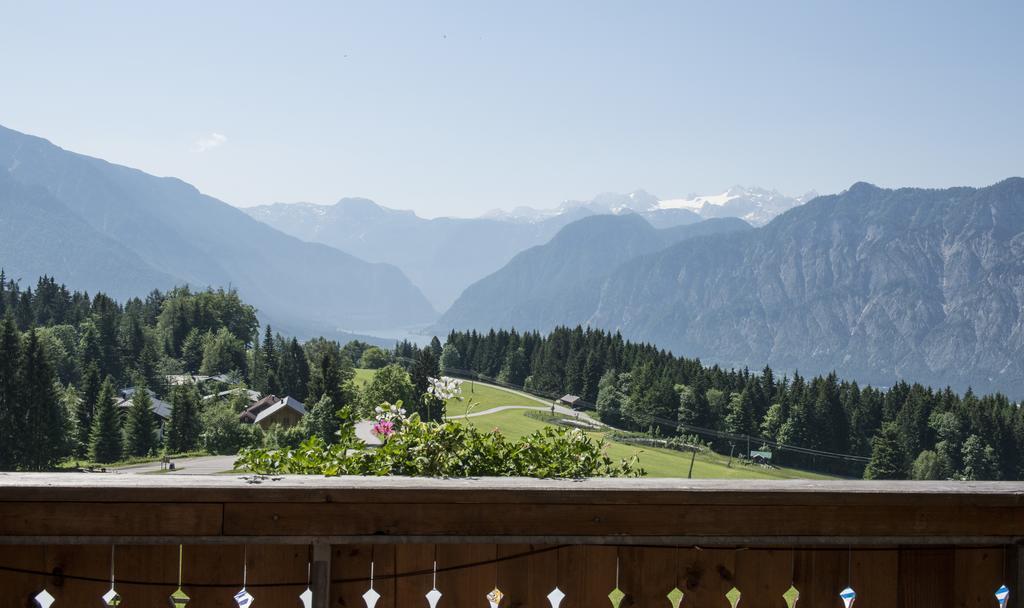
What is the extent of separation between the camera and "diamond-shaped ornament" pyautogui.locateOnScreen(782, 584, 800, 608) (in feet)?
7.49

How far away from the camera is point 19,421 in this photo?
269ft

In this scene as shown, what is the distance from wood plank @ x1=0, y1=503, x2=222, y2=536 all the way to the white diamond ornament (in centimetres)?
88

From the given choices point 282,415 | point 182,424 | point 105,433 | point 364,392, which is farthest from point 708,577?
point 282,415

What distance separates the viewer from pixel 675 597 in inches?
92.3

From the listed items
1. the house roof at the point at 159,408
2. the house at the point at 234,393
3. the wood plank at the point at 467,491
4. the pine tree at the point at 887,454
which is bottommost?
the pine tree at the point at 887,454

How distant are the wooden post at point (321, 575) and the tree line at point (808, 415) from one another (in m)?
107

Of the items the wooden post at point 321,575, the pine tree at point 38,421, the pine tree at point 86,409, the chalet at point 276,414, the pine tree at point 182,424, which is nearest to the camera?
the wooden post at point 321,575

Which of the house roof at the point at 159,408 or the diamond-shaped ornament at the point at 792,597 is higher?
the diamond-shaped ornament at the point at 792,597

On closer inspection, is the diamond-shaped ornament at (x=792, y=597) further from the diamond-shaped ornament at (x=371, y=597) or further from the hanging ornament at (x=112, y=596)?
the hanging ornament at (x=112, y=596)

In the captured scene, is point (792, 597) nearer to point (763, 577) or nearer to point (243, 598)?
point (763, 577)

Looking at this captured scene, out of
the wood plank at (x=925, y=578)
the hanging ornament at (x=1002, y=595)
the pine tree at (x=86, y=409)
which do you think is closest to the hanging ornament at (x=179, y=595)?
the wood plank at (x=925, y=578)

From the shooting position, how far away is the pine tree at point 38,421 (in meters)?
81.6

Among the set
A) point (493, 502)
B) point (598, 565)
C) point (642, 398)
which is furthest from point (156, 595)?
point (642, 398)

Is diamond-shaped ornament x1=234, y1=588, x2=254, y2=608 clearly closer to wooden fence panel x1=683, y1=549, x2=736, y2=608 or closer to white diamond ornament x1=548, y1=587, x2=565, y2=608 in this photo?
white diamond ornament x1=548, y1=587, x2=565, y2=608
